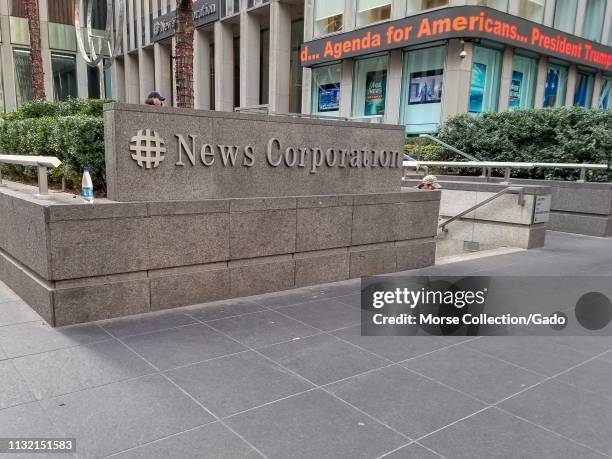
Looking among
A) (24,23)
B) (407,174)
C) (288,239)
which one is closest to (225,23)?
(24,23)

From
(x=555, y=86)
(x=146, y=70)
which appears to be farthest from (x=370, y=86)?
(x=146, y=70)

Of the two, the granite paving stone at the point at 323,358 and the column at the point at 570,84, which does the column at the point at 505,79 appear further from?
the granite paving stone at the point at 323,358

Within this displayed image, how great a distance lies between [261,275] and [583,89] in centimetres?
2310

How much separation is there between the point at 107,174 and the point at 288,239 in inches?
88.8

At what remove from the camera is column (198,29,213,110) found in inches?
1200

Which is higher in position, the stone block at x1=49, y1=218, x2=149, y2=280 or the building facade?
the building facade

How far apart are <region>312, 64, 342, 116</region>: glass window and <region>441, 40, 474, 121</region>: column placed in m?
5.69

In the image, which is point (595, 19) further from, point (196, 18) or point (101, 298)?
point (101, 298)

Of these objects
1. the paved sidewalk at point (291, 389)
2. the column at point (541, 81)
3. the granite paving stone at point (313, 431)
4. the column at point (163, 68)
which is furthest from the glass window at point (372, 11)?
the column at point (163, 68)

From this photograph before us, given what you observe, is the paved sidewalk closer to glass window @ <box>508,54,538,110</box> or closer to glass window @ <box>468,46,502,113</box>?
glass window @ <box>468,46,502,113</box>

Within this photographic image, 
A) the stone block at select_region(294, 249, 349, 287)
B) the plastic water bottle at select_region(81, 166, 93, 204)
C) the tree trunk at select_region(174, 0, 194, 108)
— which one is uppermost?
the tree trunk at select_region(174, 0, 194, 108)

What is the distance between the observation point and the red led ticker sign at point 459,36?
16.6 meters

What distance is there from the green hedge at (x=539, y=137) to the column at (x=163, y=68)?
25695 mm

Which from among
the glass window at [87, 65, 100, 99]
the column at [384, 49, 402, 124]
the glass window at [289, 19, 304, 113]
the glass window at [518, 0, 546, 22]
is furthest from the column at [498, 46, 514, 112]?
the glass window at [87, 65, 100, 99]
